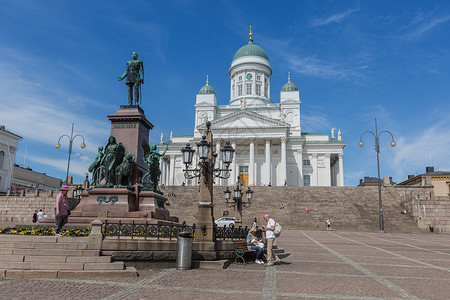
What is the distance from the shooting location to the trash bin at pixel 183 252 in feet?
32.5

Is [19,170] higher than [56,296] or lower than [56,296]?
higher

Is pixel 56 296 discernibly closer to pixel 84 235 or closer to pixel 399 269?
pixel 84 235

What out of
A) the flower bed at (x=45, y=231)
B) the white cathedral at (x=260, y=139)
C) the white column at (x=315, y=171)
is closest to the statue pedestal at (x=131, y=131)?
the flower bed at (x=45, y=231)

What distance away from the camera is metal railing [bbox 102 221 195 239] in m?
9.92

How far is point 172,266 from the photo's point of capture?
1021 cm

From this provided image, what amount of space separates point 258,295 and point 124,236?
4516mm

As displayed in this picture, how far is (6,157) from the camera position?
60.6m

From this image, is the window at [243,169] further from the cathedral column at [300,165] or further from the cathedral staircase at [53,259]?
the cathedral staircase at [53,259]

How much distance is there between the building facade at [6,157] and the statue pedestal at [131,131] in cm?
5605

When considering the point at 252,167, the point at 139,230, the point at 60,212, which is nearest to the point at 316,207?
the point at 252,167

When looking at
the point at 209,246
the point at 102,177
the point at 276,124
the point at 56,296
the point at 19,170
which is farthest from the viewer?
the point at 19,170

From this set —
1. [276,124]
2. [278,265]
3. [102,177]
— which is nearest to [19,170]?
[276,124]

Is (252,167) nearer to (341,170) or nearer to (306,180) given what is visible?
(306,180)

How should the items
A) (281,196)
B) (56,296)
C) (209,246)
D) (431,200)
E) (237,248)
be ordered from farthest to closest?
1. (281,196)
2. (431,200)
3. (237,248)
4. (209,246)
5. (56,296)
